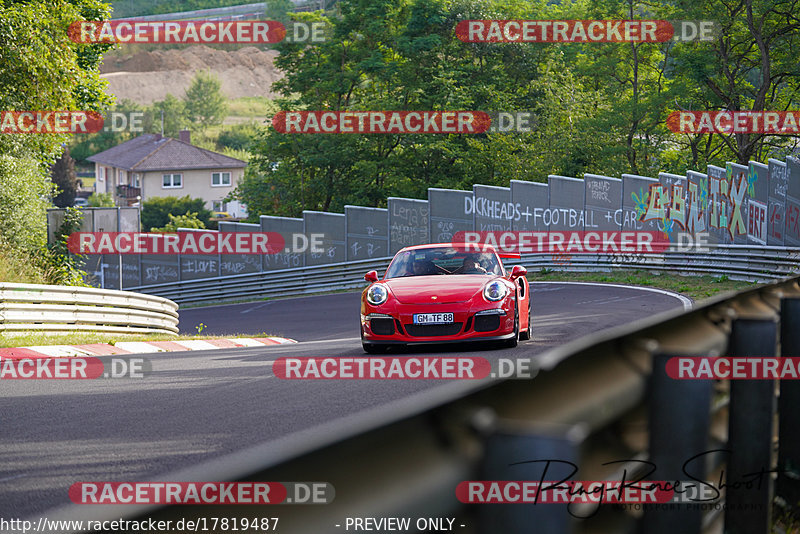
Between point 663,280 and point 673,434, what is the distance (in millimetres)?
25088

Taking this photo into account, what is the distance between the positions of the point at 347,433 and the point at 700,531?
1482 millimetres

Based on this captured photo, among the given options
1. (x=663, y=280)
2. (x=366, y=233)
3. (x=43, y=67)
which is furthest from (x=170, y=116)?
(x=43, y=67)

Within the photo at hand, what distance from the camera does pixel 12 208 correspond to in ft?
104

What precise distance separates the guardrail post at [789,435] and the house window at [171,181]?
383 feet

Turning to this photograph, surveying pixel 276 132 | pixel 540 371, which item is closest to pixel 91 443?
pixel 540 371

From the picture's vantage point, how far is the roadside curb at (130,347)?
1293 centimetres

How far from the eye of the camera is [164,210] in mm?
96812

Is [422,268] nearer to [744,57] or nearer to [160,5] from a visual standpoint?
[744,57]

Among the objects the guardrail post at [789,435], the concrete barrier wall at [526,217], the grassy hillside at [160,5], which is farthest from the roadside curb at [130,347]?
the grassy hillside at [160,5]

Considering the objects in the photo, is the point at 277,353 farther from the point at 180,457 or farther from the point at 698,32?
the point at 698,32

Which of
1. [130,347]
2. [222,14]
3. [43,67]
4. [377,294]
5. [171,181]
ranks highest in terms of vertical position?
[222,14]

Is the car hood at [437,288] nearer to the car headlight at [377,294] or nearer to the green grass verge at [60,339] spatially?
the car headlight at [377,294]

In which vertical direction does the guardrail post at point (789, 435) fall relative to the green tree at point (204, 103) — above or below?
below

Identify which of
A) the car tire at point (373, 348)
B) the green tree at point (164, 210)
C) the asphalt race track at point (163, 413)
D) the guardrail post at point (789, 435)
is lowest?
the green tree at point (164, 210)
